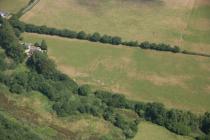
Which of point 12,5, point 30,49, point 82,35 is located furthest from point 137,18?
point 12,5

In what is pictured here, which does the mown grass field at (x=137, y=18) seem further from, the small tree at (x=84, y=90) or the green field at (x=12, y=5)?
the small tree at (x=84, y=90)

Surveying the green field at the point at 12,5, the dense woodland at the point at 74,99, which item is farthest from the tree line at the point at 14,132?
the green field at the point at 12,5

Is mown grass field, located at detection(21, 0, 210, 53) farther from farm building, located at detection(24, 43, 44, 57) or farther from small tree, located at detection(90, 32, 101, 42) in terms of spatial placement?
farm building, located at detection(24, 43, 44, 57)

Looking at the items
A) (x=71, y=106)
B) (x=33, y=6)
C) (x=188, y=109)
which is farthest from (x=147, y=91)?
(x=33, y=6)

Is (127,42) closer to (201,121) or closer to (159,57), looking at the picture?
(159,57)

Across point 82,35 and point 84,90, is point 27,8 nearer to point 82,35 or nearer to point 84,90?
point 82,35
